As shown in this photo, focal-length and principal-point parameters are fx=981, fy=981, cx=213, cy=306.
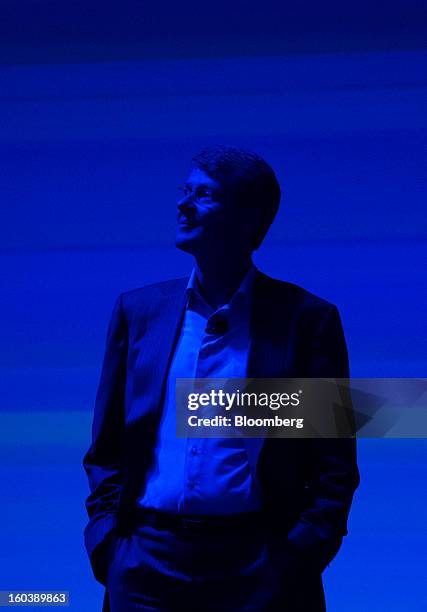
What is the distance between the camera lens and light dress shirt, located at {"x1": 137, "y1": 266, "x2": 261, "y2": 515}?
2.24 metres

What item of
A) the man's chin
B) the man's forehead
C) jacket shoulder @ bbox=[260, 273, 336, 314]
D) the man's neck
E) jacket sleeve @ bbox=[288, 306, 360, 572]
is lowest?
jacket sleeve @ bbox=[288, 306, 360, 572]

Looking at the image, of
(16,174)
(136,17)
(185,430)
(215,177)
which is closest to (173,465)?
(185,430)

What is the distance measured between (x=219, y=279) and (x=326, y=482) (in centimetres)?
57

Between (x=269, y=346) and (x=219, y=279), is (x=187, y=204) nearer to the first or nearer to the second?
(x=219, y=279)

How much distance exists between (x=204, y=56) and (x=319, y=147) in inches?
18.3

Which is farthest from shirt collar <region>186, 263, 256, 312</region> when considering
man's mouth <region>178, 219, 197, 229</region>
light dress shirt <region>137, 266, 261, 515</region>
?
man's mouth <region>178, 219, 197, 229</region>

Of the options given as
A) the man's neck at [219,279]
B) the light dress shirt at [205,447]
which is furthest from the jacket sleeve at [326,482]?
the man's neck at [219,279]

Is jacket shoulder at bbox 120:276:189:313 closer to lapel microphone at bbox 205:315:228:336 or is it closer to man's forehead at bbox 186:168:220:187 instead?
lapel microphone at bbox 205:315:228:336

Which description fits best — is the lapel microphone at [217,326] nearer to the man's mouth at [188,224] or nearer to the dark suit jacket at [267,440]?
the dark suit jacket at [267,440]

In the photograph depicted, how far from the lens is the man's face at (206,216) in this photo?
242 cm

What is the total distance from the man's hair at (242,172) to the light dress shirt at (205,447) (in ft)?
0.61

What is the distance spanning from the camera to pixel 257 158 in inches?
96.8

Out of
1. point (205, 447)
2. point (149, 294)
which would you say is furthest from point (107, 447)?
point (149, 294)

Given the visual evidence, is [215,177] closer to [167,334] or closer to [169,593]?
[167,334]
